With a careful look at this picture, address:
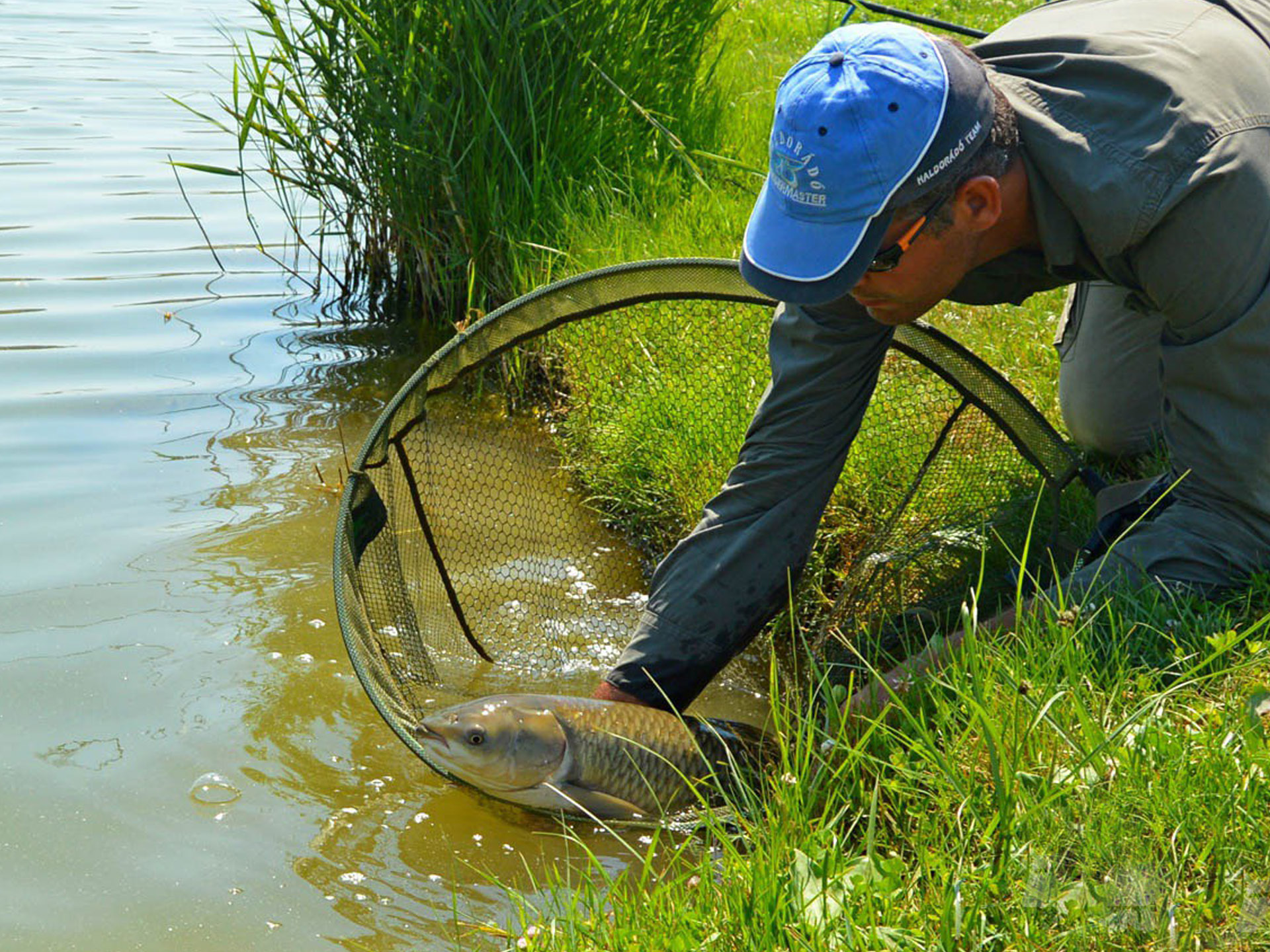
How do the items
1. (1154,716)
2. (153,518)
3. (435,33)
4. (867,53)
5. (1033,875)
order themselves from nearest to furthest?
(1033,875) → (1154,716) → (867,53) → (153,518) → (435,33)

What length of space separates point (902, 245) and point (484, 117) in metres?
2.90

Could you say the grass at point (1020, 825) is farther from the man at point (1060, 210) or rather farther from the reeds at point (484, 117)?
Result: the reeds at point (484, 117)

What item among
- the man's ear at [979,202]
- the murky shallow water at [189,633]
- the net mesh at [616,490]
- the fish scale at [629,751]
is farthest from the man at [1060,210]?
the murky shallow water at [189,633]

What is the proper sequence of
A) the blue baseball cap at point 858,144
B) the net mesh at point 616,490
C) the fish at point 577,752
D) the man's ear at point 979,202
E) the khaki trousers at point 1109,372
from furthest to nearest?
1. the khaki trousers at point 1109,372
2. the net mesh at point 616,490
3. the fish at point 577,752
4. the man's ear at point 979,202
5. the blue baseball cap at point 858,144

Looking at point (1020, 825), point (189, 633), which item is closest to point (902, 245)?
point (1020, 825)

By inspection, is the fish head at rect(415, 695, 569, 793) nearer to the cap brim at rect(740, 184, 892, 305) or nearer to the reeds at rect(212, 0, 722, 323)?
the cap brim at rect(740, 184, 892, 305)

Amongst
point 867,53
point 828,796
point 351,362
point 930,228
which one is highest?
point 867,53

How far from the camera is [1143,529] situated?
104 inches

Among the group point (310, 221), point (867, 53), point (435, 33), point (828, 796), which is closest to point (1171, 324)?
point (867, 53)

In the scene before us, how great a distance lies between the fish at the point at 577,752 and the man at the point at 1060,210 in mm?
128

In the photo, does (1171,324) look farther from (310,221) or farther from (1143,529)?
(310,221)

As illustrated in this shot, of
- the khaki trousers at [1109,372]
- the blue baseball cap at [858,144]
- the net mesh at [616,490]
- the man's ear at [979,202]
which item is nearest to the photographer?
the blue baseball cap at [858,144]

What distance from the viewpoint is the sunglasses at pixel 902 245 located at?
8.05ft

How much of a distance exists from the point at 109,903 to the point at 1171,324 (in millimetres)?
2361
